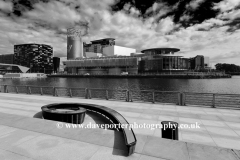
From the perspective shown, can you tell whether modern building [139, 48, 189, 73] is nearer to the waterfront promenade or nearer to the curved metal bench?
the curved metal bench

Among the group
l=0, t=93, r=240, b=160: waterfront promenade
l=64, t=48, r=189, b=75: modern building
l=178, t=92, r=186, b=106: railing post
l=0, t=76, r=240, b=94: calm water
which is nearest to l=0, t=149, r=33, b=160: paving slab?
l=0, t=93, r=240, b=160: waterfront promenade

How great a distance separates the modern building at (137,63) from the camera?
14575 cm

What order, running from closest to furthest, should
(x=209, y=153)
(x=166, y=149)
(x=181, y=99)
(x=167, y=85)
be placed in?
(x=209, y=153), (x=166, y=149), (x=181, y=99), (x=167, y=85)

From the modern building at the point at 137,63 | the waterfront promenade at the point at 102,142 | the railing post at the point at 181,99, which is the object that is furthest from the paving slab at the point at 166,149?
the modern building at the point at 137,63

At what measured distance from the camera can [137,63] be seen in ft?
524

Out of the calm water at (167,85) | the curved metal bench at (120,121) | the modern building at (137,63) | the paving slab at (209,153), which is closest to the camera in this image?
the paving slab at (209,153)

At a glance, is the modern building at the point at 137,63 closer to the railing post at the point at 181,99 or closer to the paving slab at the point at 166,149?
the railing post at the point at 181,99

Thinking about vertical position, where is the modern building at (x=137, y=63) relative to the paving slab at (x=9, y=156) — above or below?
above

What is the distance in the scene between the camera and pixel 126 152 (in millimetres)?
4773

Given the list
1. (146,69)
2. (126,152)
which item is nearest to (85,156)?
(126,152)

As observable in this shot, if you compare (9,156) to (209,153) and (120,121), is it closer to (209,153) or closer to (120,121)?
(120,121)

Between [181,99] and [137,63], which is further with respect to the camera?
[137,63]

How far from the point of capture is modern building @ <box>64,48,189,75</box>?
478ft

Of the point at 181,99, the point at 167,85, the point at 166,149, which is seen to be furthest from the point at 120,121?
the point at 167,85
